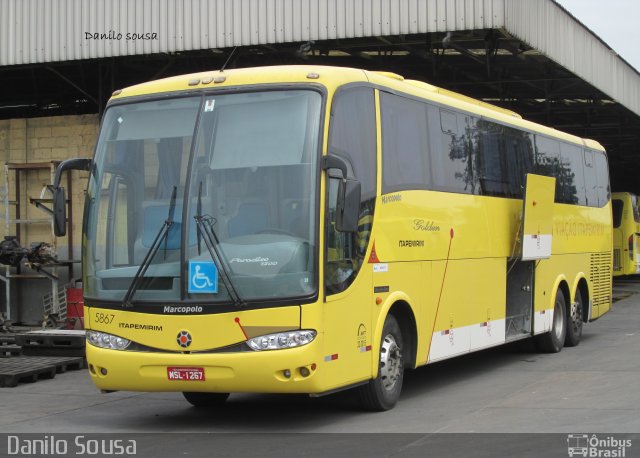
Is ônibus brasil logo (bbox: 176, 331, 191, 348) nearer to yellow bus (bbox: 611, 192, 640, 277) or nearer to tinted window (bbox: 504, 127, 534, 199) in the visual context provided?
tinted window (bbox: 504, 127, 534, 199)

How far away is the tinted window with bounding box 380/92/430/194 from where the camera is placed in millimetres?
10500

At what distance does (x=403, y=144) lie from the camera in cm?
1092

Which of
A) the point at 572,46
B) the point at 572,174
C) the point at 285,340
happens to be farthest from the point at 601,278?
the point at 285,340

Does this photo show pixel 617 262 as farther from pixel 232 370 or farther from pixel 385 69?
pixel 232 370

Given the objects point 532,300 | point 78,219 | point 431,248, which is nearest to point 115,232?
point 431,248

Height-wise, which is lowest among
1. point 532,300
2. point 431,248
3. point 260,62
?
point 532,300

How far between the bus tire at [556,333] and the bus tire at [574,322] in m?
0.17

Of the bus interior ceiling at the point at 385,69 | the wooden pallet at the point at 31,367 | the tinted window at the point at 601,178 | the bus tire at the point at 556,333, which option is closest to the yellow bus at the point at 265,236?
the wooden pallet at the point at 31,367

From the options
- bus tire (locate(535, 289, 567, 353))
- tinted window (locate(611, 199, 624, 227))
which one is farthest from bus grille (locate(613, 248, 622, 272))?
bus tire (locate(535, 289, 567, 353))

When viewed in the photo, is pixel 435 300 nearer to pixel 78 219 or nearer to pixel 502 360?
pixel 502 360

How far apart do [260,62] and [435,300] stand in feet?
37.3

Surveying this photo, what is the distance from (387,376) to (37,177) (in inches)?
469

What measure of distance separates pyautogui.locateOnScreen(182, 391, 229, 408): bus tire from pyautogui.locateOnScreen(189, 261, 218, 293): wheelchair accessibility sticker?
7.65ft

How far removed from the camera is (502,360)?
1495cm
